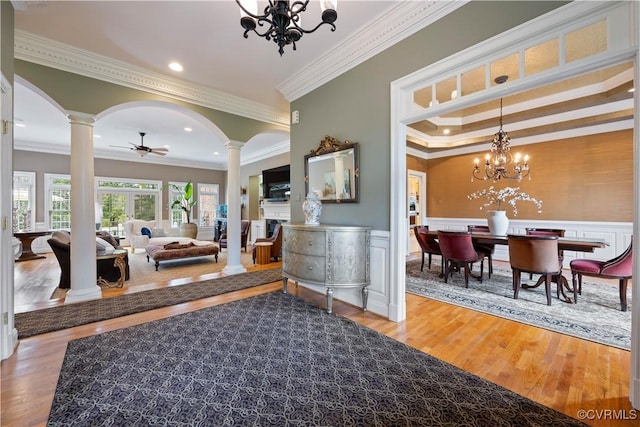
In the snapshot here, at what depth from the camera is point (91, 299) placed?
332 cm

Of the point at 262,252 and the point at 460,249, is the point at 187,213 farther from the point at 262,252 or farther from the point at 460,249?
the point at 460,249

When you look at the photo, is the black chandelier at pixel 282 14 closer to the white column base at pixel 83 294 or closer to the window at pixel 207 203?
the white column base at pixel 83 294

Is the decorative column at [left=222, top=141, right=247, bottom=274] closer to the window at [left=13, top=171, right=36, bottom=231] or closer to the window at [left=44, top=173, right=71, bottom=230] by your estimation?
the window at [left=44, top=173, right=71, bottom=230]

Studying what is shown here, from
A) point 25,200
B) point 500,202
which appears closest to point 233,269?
point 500,202

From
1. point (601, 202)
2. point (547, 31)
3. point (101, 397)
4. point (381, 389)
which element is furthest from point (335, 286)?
point (601, 202)

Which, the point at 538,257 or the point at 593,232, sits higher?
the point at 593,232

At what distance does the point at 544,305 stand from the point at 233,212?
4.78m

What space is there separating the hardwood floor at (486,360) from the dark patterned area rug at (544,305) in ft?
0.68

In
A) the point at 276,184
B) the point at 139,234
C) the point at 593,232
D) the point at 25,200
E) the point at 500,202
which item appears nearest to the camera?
the point at 593,232

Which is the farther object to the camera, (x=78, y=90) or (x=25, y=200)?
(x=25, y=200)

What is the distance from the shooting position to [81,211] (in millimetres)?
3289

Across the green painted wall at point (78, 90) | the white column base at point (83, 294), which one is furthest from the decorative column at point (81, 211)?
the green painted wall at point (78, 90)

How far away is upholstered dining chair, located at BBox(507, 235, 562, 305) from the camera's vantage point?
3125 millimetres

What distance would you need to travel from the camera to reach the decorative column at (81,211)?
3271 millimetres
